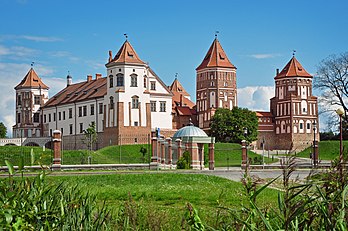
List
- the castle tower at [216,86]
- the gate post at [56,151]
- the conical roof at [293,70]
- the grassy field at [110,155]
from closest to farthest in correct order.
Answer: the gate post at [56,151] → the grassy field at [110,155] → the castle tower at [216,86] → the conical roof at [293,70]

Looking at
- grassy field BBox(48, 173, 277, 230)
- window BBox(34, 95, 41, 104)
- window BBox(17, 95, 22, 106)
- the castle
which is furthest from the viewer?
window BBox(17, 95, 22, 106)

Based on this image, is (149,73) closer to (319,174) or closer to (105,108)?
(105,108)

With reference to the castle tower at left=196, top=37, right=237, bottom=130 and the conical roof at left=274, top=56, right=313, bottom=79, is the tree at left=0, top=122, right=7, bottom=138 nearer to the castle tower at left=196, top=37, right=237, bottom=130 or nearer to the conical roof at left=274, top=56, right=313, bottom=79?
the castle tower at left=196, top=37, right=237, bottom=130

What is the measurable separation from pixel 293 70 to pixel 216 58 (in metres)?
11.7

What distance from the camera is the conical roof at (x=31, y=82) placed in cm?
9506

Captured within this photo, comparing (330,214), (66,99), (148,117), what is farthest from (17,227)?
(66,99)

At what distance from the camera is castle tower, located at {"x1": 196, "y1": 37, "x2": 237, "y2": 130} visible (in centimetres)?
8994

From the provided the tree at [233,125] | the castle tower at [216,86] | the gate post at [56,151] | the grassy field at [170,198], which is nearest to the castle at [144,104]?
the castle tower at [216,86]

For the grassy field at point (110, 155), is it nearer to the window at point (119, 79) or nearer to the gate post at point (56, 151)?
the gate post at point (56, 151)

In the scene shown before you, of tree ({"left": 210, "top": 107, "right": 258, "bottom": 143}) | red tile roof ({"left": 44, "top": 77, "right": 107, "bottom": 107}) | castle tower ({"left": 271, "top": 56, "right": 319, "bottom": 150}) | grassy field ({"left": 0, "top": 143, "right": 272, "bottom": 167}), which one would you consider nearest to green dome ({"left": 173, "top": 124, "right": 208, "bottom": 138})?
grassy field ({"left": 0, "top": 143, "right": 272, "bottom": 167})

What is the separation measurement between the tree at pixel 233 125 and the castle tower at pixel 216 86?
814cm

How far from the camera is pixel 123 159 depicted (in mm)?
53344

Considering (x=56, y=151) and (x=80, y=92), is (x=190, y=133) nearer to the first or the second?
(x=56, y=151)

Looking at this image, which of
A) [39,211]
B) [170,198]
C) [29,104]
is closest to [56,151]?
[170,198]
